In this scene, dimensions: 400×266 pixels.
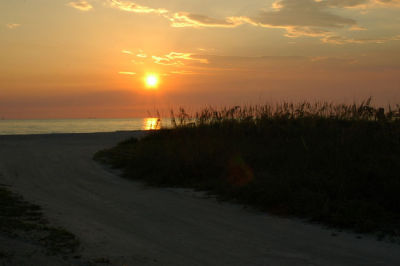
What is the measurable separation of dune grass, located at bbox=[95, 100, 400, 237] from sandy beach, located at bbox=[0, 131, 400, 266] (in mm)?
642

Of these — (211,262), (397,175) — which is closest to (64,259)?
(211,262)

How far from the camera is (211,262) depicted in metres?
5.20

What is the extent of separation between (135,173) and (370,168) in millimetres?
7236

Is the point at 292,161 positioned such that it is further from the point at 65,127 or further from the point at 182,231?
the point at 65,127

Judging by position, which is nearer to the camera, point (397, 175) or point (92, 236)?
point (92, 236)

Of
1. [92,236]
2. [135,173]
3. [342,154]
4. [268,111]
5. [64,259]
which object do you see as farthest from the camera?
[268,111]

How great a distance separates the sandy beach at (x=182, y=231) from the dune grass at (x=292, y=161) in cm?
64

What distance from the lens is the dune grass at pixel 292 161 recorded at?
774 centimetres

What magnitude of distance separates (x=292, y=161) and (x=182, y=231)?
15.7ft

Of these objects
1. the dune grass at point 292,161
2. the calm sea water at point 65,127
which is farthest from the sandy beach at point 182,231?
the calm sea water at point 65,127

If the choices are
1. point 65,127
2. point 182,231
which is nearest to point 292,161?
point 182,231

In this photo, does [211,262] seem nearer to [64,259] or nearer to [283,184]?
[64,259]

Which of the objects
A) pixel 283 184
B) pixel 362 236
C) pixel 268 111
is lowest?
pixel 362 236

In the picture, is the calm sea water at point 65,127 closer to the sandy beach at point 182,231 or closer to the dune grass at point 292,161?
the dune grass at point 292,161
